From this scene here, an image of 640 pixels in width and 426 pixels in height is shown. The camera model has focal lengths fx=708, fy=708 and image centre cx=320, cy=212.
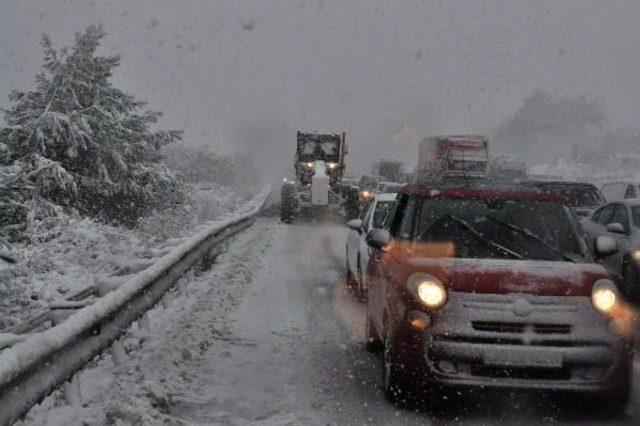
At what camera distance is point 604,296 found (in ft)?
16.6

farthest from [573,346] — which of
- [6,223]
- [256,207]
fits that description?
[256,207]

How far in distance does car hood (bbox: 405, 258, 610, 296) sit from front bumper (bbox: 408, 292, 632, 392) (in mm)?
57

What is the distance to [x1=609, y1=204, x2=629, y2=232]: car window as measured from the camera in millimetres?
10547

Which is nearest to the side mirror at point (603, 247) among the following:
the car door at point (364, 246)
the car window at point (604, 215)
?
the car door at point (364, 246)

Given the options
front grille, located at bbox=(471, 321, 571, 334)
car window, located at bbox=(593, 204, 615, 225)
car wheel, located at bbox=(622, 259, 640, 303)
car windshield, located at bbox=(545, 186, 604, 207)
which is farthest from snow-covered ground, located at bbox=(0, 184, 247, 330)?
car windshield, located at bbox=(545, 186, 604, 207)

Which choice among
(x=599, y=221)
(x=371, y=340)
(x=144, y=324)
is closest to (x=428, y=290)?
(x=371, y=340)

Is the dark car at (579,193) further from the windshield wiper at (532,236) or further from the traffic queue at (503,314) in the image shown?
the traffic queue at (503,314)

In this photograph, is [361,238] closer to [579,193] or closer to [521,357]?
[521,357]

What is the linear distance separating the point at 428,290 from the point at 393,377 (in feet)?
2.32

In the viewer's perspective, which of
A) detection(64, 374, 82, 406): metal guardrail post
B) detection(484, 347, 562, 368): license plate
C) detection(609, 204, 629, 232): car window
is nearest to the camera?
detection(64, 374, 82, 406): metal guardrail post

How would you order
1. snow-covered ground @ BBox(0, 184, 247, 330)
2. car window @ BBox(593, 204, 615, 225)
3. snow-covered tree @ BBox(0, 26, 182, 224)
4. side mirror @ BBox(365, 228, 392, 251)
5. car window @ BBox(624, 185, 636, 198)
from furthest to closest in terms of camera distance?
1. car window @ BBox(624, 185, 636, 198)
2. snow-covered tree @ BBox(0, 26, 182, 224)
3. car window @ BBox(593, 204, 615, 225)
4. snow-covered ground @ BBox(0, 184, 247, 330)
5. side mirror @ BBox(365, 228, 392, 251)

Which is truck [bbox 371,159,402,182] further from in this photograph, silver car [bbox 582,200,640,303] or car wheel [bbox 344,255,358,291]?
car wheel [bbox 344,255,358,291]

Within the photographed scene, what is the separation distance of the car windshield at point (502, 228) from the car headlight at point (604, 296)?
1.56ft

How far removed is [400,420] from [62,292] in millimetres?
2885
